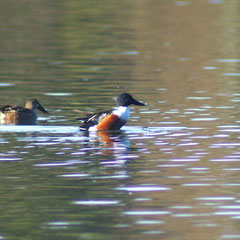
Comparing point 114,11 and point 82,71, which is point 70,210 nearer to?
point 82,71

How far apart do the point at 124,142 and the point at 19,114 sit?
370 cm

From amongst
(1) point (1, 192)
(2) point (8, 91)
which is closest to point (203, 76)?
(2) point (8, 91)

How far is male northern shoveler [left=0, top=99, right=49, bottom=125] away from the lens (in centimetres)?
1783

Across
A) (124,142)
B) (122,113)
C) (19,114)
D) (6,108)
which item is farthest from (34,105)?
(124,142)

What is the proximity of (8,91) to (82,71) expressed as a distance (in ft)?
13.3

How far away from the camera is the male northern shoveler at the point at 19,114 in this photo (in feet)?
58.5

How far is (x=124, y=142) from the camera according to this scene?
49.4ft

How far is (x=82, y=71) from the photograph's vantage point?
80.8 feet

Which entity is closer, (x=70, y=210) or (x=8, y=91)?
(x=70, y=210)

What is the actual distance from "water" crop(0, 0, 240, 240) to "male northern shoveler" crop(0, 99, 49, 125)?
0.26 m

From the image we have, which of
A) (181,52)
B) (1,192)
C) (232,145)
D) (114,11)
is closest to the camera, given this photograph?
(1,192)

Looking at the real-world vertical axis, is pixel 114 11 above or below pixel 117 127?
above

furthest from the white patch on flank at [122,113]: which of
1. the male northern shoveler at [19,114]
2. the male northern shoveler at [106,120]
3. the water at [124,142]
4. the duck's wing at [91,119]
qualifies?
the male northern shoveler at [19,114]

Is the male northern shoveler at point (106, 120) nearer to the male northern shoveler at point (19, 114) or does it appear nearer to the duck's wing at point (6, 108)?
the male northern shoveler at point (19, 114)
